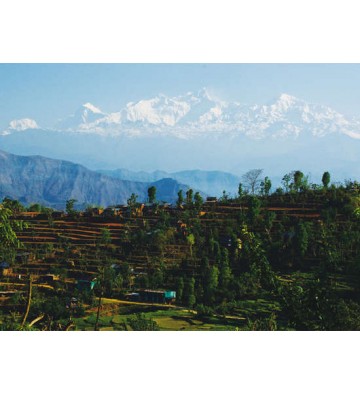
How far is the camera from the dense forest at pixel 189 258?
5973mm

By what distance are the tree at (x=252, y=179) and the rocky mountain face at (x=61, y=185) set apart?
881 mm

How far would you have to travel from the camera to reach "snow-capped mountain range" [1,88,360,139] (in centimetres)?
697

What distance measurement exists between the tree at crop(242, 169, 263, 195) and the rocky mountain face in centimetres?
88

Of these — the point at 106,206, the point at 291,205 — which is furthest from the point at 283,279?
the point at 106,206

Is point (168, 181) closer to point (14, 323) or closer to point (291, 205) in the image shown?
point (291, 205)

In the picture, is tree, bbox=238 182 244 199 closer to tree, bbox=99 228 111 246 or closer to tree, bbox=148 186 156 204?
tree, bbox=148 186 156 204

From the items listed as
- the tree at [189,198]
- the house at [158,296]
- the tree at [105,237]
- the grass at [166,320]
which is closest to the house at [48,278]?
the grass at [166,320]

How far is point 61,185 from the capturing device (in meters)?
8.01

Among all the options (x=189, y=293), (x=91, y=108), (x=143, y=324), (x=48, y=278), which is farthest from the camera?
(x=91, y=108)

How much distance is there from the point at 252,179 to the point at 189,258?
145 cm

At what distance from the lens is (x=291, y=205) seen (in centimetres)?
729

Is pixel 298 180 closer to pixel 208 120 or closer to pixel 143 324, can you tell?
pixel 208 120

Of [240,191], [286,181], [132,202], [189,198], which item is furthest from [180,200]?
[286,181]
